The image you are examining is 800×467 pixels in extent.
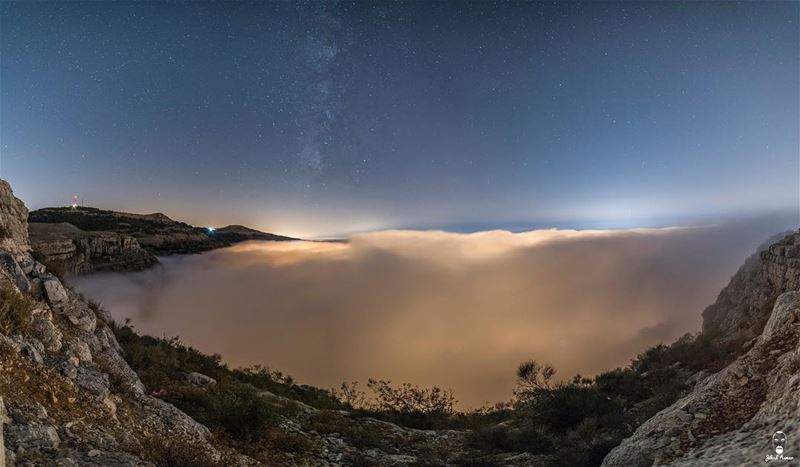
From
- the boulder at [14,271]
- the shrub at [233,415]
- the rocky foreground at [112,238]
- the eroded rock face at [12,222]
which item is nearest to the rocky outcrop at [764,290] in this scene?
the shrub at [233,415]

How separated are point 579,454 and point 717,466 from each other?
6.78 m

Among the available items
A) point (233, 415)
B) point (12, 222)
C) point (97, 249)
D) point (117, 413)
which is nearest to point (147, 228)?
point (97, 249)

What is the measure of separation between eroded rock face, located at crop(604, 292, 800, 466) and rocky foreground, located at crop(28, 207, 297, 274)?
148 feet

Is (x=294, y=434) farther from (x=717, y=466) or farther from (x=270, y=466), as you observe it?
(x=717, y=466)

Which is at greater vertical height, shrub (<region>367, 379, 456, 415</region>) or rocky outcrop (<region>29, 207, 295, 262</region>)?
rocky outcrop (<region>29, 207, 295, 262</region>)

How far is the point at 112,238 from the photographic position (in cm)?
7506

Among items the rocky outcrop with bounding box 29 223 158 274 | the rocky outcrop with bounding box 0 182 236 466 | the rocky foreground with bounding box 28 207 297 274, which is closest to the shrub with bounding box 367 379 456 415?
the rocky outcrop with bounding box 0 182 236 466

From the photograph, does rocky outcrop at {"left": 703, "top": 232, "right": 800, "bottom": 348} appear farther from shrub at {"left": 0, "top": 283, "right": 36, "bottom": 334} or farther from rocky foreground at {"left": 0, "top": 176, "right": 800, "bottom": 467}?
shrub at {"left": 0, "top": 283, "right": 36, "bottom": 334}

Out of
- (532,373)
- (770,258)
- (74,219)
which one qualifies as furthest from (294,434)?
(74,219)

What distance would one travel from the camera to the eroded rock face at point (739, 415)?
5.18 meters

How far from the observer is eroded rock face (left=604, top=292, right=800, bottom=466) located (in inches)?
204

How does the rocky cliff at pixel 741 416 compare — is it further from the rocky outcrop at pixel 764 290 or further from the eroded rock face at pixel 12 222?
the eroded rock face at pixel 12 222

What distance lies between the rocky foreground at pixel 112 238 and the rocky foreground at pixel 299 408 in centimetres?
3112

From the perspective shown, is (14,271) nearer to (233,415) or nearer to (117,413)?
(117,413)
